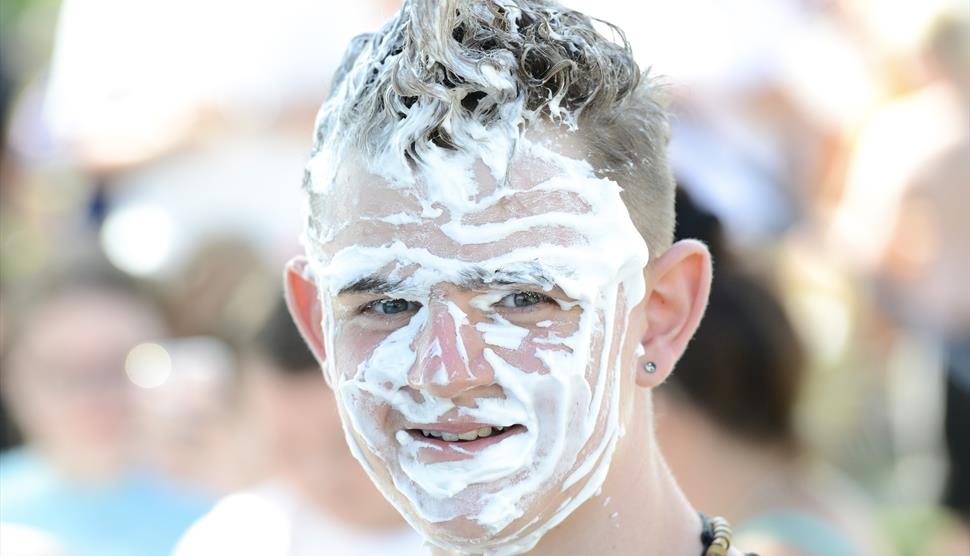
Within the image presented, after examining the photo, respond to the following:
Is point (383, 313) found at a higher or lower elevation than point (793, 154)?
higher

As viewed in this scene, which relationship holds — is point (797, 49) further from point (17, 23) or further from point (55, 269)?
point (17, 23)

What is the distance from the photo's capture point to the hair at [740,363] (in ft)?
12.5

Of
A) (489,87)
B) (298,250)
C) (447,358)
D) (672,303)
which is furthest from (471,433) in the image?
(298,250)

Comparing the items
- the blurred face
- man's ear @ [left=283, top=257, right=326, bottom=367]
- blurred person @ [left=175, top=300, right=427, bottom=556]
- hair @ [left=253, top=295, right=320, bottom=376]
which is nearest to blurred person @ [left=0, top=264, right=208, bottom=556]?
the blurred face

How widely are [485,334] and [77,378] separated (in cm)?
316

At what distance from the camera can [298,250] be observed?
16.1 feet

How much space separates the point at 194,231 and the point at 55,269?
66 cm

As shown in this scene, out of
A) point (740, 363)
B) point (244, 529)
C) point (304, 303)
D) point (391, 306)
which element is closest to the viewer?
point (391, 306)

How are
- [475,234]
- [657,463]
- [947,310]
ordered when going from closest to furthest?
[475,234], [657,463], [947,310]

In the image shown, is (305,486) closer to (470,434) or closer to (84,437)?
(84,437)

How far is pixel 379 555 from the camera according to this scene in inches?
156

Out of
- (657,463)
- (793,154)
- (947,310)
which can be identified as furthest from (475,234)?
(793,154)

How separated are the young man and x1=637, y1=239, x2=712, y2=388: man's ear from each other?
0.10ft

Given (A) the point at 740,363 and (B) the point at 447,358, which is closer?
(B) the point at 447,358
